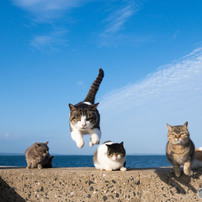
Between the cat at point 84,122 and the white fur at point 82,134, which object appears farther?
the white fur at point 82,134

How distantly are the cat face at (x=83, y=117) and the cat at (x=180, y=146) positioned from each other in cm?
130

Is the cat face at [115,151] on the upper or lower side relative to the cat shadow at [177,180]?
upper

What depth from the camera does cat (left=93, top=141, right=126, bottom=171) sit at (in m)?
4.88

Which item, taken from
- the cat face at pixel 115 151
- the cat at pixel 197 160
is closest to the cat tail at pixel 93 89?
the cat face at pixel 115 151

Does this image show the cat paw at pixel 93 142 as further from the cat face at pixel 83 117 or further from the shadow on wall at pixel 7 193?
the shadow on wall at pixel 7 193

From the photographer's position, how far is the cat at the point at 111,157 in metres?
4.88

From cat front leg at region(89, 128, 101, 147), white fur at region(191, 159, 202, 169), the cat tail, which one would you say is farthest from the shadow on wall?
white fur at region(191, 159, 202, 169)

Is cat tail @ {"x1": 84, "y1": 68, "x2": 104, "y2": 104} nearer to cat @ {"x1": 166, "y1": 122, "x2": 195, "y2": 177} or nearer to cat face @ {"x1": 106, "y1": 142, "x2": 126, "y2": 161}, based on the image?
cat face @ {"x1": 106, "y1": 142, "x2": 126, "y2": 161}

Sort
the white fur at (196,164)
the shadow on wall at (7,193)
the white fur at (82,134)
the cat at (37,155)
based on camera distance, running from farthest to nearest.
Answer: the cat at (37,155), the shadow on wall at (7,193), the white fur at (196,164), the white fur at (82,134)

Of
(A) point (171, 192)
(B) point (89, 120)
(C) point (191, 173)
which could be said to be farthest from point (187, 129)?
(B) point (89, 120)

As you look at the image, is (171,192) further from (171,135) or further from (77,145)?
(77,145)

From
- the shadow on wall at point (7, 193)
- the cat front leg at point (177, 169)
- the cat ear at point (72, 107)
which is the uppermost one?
the cat ear at point (72, 107)

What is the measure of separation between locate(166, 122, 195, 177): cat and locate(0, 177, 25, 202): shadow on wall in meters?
3.10

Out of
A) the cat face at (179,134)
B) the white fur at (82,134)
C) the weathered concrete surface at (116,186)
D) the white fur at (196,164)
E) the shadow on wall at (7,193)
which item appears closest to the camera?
the cat face at (179,134)
